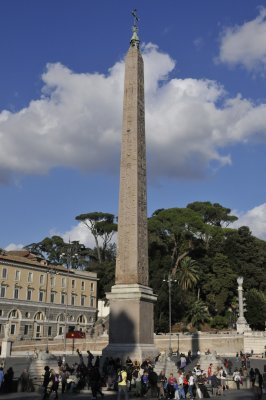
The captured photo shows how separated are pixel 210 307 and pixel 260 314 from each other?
17.5 feet

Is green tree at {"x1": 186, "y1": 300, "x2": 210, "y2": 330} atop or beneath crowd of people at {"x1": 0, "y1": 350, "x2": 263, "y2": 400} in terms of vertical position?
atop

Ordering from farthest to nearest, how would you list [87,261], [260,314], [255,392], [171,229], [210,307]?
[87,261] < [171,229] < [210,307] < [260,314] < [255,392]

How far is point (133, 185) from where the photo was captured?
67.6ft

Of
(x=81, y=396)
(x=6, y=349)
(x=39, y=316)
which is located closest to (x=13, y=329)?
(x=39, y=316)

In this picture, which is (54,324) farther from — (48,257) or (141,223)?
(141,223)

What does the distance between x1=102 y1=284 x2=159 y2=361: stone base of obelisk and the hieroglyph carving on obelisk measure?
1.66 ft

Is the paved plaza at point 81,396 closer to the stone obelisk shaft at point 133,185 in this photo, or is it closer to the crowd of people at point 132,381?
the crowd of people at point 132,381

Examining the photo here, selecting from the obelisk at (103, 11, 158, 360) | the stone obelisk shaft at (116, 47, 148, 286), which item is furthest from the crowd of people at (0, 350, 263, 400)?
the stone obelisk shaft at (116, 47, 148, 286)

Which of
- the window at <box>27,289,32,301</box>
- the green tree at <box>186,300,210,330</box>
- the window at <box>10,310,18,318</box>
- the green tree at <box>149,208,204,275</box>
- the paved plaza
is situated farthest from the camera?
the green tree at <box>149,208,204,275</box>

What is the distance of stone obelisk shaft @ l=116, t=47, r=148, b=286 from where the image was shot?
19953 millimetres

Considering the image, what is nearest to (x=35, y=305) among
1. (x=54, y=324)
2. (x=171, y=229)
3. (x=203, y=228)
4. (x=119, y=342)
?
(x=54, y=324)

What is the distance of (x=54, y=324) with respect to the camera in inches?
2116

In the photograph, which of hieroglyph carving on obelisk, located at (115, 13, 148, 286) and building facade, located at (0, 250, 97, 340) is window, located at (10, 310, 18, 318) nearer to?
building facade, located at (0, 250, 97, 340)

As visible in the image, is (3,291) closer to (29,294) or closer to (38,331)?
(29,294)
